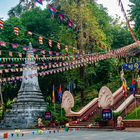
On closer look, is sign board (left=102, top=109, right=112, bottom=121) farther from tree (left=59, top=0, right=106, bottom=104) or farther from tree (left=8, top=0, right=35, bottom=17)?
tree (left=8, top=0, right=35, bottom=17)

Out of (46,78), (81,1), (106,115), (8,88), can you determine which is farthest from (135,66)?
(8,88)

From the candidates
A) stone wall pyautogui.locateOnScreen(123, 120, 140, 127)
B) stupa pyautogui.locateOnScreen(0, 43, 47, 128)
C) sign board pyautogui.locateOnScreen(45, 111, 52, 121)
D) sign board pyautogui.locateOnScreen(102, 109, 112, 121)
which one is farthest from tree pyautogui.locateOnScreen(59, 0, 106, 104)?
stone wall pyautogui.locateOnScreen(123, 120, 140, 127)

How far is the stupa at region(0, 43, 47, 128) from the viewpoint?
31.6 m

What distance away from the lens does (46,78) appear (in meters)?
42.1

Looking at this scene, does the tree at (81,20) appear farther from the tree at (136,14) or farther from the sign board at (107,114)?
the sign board at (107,114)

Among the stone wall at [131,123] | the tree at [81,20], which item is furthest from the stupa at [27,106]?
the stone wall at [131,123]

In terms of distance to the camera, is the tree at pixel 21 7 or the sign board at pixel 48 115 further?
the tree at pixel 21 7

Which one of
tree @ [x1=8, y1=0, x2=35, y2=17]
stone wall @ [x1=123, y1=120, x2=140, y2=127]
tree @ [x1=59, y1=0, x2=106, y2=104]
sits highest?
tree @ [x1=8, y1=0, x2=35, y2=17]

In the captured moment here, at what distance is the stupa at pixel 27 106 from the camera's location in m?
31.6

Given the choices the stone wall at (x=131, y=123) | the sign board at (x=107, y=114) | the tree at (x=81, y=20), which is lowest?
the stone wall at (x=131, y=123)

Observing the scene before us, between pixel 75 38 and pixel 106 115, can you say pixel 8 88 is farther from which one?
pixel 106 115

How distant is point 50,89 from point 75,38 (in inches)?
381

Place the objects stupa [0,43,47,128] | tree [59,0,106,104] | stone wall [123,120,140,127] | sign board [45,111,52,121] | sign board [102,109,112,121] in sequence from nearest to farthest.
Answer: stone wall [123,120,140,127]
sign board [102,109,112,121]
sign board [45,111,52,121]
stupa [0,43,47,128]
tree [59,0,106,104]

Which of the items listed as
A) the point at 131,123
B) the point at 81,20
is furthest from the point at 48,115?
the point at 81,20
